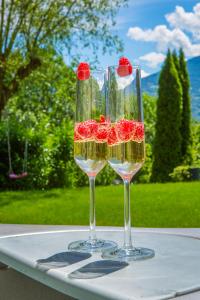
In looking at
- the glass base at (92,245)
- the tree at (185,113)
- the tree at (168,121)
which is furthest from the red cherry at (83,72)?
the tree at (185,113)

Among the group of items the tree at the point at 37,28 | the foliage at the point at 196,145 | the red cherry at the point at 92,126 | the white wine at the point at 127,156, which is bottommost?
the white wine at the point at 127,156

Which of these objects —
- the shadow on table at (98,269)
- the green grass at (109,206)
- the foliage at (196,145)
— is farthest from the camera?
the foliage at (196,145)

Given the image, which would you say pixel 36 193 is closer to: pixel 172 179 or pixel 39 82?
pixel 39 82

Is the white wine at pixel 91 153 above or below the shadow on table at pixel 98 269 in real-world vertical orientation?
above

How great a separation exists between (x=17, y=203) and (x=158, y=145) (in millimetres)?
6359

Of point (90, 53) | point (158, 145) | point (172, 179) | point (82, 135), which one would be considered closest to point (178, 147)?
point (158, 145)

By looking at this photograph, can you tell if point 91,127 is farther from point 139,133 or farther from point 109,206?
point 109,206

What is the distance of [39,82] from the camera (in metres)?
11.1

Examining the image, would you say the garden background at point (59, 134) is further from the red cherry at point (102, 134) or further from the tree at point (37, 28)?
the red cherry at point (102, 134)

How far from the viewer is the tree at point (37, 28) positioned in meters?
9.86

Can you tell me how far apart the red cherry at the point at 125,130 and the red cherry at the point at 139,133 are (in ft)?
0.04

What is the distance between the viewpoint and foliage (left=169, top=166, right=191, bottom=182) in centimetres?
1141

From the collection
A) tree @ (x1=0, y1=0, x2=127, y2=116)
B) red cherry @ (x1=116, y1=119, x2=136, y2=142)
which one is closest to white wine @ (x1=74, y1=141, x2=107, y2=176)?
red cherry @ (x1=116, y1=119, x2=136, y2=142)

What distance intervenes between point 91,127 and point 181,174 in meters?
10.2
